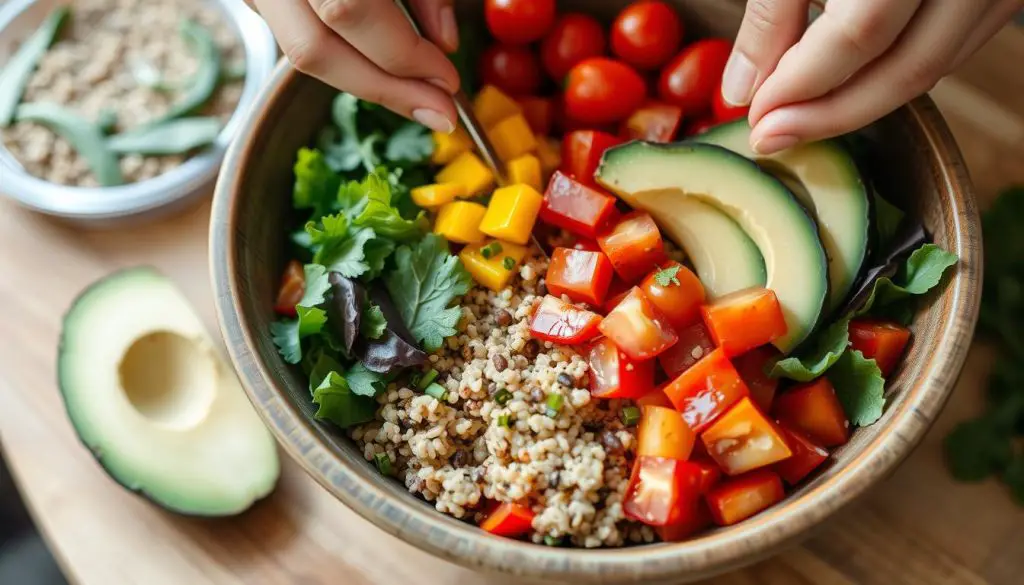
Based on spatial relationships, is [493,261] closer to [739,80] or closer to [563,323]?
[563,323]

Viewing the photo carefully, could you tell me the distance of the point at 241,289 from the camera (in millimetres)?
1528

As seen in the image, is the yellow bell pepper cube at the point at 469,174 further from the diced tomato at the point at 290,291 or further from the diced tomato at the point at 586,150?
the diced tomato at the point at 290,291

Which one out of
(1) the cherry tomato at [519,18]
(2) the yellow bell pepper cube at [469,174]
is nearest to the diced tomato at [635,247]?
(2) the yellow bell pepper cube at [469,174]

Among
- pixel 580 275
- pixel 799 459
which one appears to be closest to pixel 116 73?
pixel 580 275

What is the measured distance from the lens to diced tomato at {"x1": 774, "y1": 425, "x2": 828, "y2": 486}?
1.45 meters

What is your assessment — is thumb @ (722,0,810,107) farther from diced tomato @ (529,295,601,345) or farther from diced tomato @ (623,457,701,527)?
diced tomato @ (623,457,701,527)

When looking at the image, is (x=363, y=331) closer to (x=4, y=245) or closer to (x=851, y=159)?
(x=851, y=159)

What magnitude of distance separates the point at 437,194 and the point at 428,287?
18 centimetres

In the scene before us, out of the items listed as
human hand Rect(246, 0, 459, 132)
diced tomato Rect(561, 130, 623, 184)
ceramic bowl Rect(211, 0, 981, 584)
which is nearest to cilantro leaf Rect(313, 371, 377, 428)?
ceramic bowl Rect(211, 0, 981, 584)

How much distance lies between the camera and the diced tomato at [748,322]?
1.48 meters

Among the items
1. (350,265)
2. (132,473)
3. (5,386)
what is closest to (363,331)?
(350,265)

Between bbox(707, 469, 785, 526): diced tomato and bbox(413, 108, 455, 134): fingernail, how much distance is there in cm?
77

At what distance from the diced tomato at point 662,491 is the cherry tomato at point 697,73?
74 centimetres

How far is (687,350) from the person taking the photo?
→ 5.10ft
